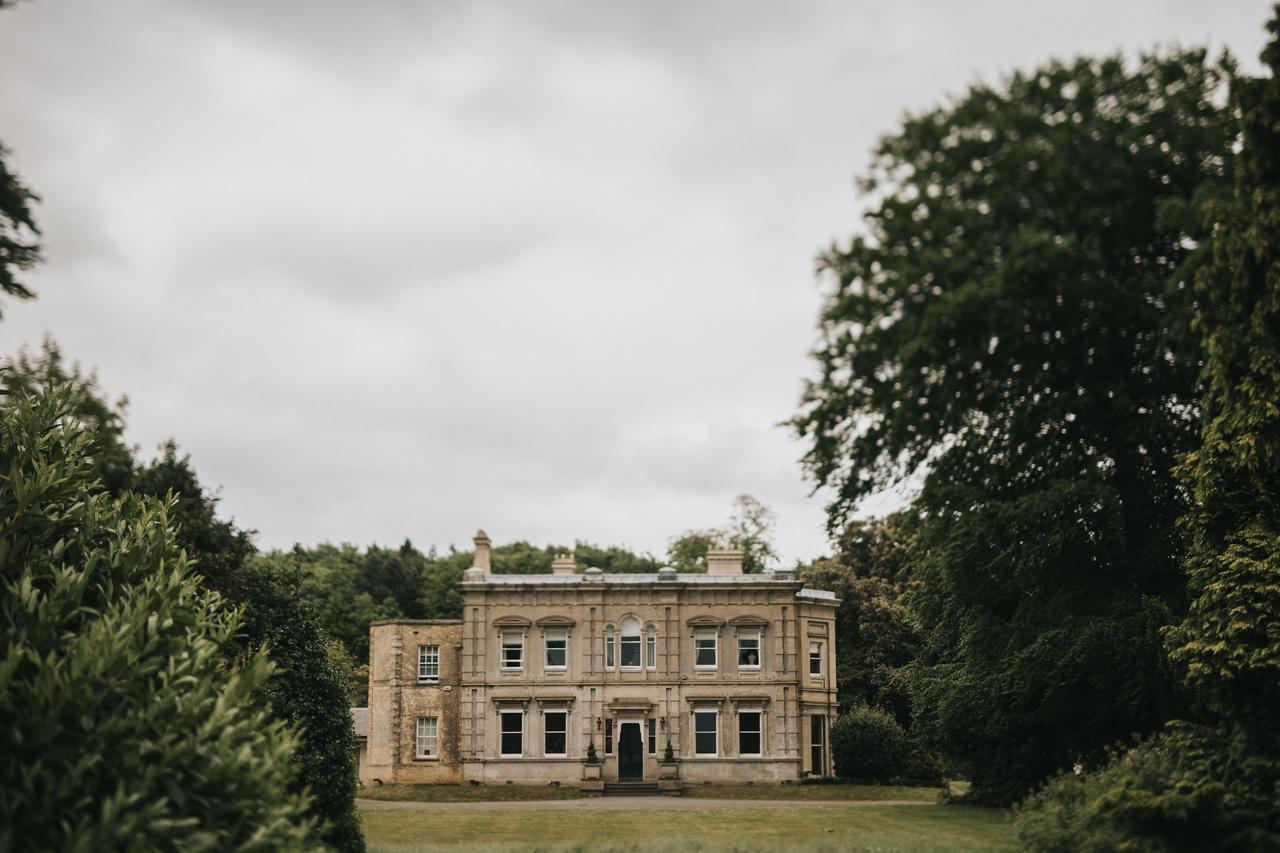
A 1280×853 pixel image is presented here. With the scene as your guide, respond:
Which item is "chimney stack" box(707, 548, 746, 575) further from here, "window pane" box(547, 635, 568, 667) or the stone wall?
the stone wall

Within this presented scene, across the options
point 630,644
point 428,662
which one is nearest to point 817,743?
point 630,644

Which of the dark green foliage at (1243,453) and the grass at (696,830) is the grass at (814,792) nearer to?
the grass at (696,830)

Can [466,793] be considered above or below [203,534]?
below

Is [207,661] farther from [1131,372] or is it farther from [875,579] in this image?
[875,579]

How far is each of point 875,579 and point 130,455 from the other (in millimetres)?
35807

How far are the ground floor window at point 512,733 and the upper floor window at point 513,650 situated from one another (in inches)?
76.8

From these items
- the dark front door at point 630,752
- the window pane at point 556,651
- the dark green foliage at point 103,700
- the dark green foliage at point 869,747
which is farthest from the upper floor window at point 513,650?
the dark green foliage at point 103,700

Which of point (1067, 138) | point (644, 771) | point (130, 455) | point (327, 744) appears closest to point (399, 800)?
point (644, 771)

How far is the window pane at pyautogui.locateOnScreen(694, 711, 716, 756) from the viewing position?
48.3 metres

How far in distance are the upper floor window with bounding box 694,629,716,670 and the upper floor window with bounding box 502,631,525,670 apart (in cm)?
726

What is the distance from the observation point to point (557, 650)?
162 ft

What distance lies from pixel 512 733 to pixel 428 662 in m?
4.85

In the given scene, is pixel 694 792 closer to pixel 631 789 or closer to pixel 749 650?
pixel 631 789

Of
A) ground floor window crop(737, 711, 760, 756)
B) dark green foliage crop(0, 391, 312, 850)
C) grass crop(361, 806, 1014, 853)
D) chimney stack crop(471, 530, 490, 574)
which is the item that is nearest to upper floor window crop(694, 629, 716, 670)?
ground floor window crop(737, 711, 760, 756)
